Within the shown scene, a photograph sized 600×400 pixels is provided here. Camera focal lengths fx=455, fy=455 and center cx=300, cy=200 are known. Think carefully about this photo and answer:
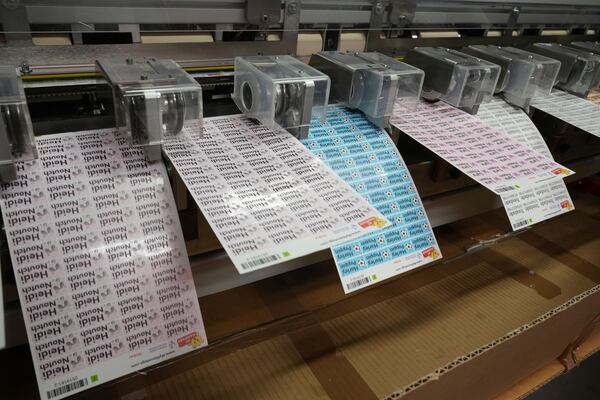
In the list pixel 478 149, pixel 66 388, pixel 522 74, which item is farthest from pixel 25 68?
pixel 522 74

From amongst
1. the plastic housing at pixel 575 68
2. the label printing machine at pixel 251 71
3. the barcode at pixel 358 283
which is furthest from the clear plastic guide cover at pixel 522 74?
the barcode at pixel 358 283

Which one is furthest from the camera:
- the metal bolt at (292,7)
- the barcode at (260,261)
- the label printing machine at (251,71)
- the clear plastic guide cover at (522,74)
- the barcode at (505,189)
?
the clear plastic guide cover at (522,74)

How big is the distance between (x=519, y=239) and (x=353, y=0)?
2.72 feet

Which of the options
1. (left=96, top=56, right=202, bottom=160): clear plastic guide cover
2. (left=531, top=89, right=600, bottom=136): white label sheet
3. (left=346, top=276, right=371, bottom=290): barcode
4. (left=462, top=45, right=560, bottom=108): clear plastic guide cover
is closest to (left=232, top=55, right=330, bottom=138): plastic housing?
(left=96, top=56, right=202, bottom=160): clear plastic guide cover

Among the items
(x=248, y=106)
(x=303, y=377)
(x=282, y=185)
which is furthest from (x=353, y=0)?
(x=303, y=377)

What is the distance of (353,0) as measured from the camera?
99 centimetres

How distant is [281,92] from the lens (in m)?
0.74

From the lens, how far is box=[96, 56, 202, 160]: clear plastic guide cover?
0.62 metres

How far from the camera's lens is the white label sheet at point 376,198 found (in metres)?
0.74

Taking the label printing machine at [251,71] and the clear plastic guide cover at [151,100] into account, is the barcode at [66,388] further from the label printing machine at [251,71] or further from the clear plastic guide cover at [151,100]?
the clear plastic guide cover at [151,100]

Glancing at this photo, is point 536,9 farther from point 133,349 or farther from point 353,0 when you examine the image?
point 133,349

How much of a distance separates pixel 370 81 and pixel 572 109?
23.6 inches

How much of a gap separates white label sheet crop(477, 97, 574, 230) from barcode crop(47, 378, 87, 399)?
2.36 feet

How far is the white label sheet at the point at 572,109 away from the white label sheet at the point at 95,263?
36.4 inches
